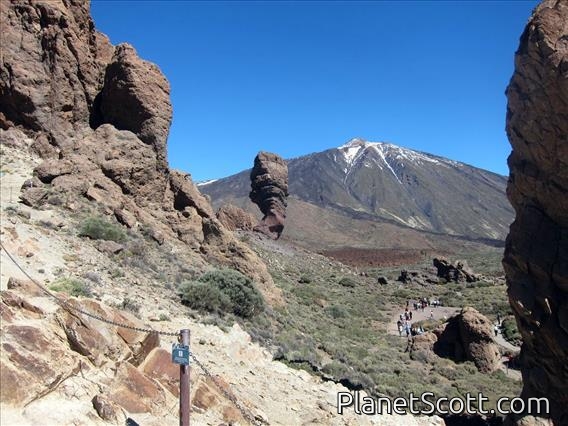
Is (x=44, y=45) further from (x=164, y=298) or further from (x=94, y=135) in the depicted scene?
(x=164, y=298)

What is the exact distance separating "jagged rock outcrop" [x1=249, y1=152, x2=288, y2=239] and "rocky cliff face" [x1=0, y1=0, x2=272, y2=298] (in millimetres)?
37794

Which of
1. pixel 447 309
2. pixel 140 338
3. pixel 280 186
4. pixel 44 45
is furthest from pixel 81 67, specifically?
pixel 280 186

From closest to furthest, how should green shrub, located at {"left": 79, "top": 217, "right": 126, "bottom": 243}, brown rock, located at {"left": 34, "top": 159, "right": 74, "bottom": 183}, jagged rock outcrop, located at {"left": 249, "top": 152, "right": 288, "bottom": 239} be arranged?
green shrub, located at {"left": 79, "top": 217, "right": 126, "bottom": 243}, brown rock, located at {"left": 34, "top": 159, "right": 74, "bottom": 183}, jagged rock outcrop, located at {"left": 249, "top": 152, "right": 288, "bottom": 239}

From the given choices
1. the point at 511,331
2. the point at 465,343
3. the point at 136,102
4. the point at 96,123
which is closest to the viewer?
the point at 136,102

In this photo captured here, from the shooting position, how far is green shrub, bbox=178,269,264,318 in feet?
45.5

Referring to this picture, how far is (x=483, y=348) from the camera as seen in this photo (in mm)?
21391

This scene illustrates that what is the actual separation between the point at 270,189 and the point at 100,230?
44.8 m

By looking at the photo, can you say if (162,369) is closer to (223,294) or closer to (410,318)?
(223,294)

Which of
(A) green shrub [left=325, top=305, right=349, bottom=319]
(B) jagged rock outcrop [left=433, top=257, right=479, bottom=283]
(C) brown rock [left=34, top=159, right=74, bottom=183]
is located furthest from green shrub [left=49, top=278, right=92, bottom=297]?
(B) jagged rock outcrop [left=433, top=257, right=479, bottom=283]

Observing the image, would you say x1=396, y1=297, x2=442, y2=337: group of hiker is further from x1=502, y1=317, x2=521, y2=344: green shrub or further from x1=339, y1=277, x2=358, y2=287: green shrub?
x1=339, y1=277, x2=358, y2=287: green shrub

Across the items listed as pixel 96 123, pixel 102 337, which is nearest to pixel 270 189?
pixel 96 123

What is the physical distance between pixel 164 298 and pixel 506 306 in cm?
2831

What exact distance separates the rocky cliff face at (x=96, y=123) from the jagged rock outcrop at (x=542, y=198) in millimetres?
10241

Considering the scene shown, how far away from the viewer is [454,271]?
171 ft
